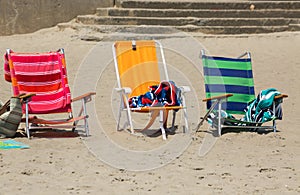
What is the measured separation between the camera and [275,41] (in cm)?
1188

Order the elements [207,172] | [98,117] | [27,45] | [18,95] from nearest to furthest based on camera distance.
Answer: [207,172]
[18,95]
[98,117]
[27,45]

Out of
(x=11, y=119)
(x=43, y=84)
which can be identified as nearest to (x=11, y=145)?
(x=11, y=119)

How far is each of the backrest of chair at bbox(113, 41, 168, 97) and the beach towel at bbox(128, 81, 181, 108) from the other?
1.17 ft

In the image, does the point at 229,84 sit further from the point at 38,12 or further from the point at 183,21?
the point at 38,12

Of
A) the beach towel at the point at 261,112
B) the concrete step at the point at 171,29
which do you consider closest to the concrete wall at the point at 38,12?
the concrete step at the point at 171,29

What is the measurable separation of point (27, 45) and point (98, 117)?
4.24 metres

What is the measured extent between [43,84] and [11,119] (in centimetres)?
68

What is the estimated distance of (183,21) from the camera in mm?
12242

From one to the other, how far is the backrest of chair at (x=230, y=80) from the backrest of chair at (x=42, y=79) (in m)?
1.48

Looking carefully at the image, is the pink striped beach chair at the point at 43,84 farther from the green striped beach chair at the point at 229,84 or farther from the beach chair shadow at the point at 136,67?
the green striped beach chair at the point at 229,84

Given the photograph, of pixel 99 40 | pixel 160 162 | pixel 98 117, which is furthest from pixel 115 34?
pixel 160 162

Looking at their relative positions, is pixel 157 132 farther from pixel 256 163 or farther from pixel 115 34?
pixel 115 34

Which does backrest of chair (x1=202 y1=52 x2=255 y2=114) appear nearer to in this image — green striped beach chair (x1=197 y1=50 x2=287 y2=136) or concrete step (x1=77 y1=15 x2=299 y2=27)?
green striped beach chair (x1=197 y1=50 x2=287 y2=136)

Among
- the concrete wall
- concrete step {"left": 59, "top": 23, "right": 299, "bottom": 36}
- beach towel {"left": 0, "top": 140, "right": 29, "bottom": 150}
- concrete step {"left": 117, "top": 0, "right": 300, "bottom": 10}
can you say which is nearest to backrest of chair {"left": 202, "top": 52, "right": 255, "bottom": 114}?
beach towel {"left": 0, "top": 140, "right": 29, "bottom": 150}
